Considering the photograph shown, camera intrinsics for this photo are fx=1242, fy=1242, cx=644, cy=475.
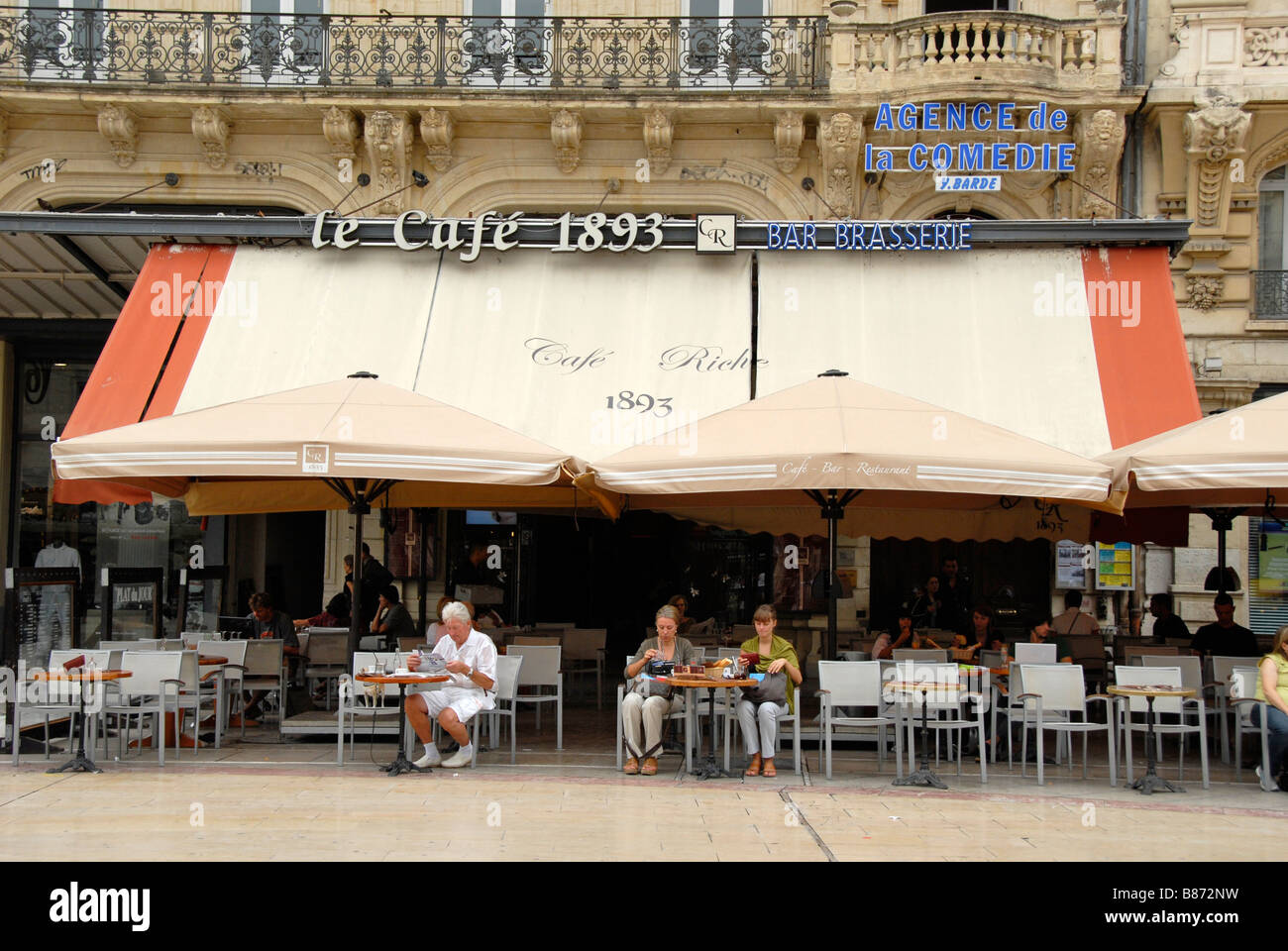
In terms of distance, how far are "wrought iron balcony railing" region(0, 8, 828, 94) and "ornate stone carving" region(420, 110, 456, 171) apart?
0.46 m

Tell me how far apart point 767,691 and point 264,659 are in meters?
4.70

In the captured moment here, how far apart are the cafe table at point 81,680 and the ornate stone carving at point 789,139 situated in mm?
10724

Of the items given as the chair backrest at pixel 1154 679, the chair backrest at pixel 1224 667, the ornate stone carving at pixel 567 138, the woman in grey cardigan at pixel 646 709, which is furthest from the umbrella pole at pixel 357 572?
the ornate stone carving at pixel 567 138

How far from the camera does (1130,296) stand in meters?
12.8

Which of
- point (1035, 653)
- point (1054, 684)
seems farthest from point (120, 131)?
point (1054, 684)

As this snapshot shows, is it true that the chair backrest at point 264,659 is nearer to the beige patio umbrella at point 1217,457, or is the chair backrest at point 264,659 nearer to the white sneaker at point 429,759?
the white sneaker at point 429,759

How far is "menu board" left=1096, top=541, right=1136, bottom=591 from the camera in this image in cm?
1673

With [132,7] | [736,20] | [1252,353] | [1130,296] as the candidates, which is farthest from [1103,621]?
[132,7]

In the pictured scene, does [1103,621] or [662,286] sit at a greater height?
[662,286]

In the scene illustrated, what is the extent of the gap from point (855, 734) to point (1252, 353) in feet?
31.8

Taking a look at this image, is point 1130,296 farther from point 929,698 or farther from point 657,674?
point 657,674

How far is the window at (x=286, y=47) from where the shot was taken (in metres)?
16.5

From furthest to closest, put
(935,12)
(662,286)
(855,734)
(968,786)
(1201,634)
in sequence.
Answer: (935,12) → (662,286) → (1201,634) → (855,734) → (968,786)

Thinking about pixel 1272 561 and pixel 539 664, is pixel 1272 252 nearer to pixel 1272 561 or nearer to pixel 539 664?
pixel 1272 561
